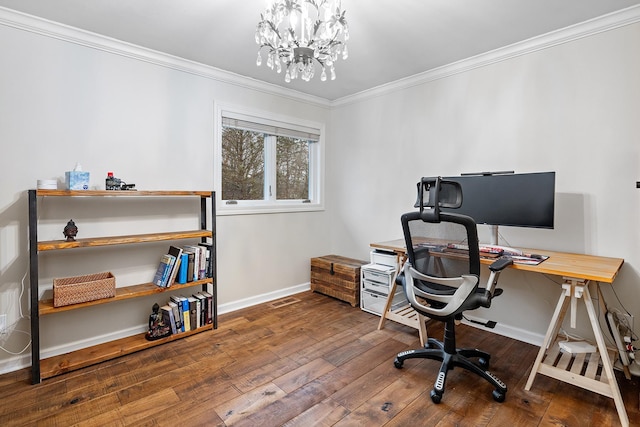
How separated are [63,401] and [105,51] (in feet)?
7.90

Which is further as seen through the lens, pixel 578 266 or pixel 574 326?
pixel 578 266

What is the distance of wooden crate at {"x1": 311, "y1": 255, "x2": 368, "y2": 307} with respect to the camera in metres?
3.38

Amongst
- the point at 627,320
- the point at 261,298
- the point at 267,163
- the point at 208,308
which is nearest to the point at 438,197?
the point at 627,320

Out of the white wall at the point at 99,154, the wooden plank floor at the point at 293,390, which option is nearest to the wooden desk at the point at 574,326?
the wooden plank floor at the point at 293,390

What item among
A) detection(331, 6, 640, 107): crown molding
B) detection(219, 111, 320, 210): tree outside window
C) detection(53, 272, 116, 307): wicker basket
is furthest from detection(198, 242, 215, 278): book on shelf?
detection(331, 6, 640, 107): crown molding

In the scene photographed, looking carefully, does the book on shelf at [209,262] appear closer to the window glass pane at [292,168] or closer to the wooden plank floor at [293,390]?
the wooden plank floor at [293,390]

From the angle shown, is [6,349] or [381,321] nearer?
Answer: [6,349]

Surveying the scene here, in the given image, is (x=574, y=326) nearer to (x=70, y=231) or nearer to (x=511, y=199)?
(x=511, y=199)

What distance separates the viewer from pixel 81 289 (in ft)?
7.18

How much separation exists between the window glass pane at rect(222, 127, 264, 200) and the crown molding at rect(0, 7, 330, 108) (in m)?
0.49

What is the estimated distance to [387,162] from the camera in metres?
3.54

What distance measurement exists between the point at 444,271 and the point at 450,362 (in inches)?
23.6

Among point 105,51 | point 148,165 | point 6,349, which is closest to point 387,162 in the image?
point 148,165

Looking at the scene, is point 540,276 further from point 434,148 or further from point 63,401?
point 63,401
